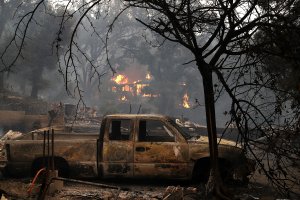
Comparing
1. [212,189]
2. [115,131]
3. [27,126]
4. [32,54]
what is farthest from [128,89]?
[212,189]

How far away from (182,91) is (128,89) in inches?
416

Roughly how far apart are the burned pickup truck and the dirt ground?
11.8 inches


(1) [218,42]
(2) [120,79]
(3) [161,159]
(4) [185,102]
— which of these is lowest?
(3) [161,159]

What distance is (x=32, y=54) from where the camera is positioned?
34.2m

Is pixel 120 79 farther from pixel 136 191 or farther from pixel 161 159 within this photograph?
pixel 136 191

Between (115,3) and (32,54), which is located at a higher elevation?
(115,3)

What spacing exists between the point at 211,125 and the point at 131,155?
371 cm

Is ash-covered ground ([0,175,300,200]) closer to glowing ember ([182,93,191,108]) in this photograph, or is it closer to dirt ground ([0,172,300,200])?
dirt ground ([0,172,300,200])

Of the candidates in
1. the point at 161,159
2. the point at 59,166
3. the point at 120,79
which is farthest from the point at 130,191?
the point at 120,79

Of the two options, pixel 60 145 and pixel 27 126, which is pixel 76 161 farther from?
pixel 27 126

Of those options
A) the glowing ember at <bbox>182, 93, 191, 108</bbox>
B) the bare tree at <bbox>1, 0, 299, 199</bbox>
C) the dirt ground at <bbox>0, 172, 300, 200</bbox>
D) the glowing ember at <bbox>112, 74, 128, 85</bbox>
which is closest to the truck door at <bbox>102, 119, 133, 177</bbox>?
the dirt ground at <bbox>0, 172, 300, 200</bbox>

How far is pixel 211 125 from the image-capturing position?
433 cm

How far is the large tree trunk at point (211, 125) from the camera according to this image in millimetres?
4191

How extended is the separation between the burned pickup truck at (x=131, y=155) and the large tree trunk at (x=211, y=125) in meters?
3.18
